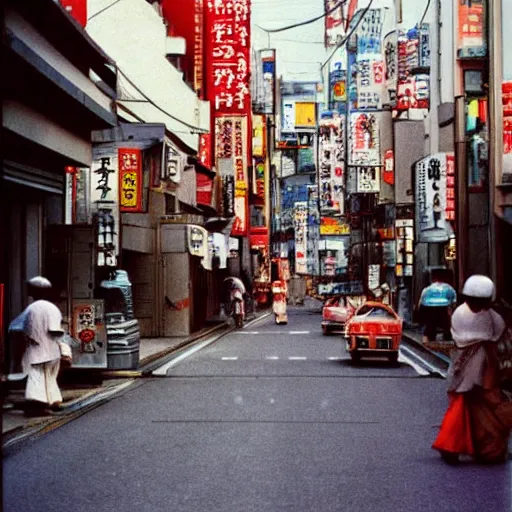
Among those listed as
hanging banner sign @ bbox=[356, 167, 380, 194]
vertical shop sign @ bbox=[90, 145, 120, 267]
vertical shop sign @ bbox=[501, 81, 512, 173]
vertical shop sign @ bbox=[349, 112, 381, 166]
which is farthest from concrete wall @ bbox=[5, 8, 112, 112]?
hanging banner sign @ bbox=[356, 167, 380, 194]

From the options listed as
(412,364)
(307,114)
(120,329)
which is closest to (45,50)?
(120,329)

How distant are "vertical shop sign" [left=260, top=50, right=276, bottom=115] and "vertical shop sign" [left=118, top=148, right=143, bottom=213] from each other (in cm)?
5554

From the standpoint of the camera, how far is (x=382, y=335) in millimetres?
22453

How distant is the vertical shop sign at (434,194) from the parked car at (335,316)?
415cm

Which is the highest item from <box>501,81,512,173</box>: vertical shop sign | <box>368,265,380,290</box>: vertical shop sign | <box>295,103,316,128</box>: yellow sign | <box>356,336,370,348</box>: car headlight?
<box>295,103,316,128</box>: yellow sign

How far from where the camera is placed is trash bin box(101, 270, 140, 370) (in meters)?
19.5

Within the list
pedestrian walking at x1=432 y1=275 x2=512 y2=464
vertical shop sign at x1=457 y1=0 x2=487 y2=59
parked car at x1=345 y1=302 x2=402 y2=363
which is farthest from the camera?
vertical shop sign at x1=457 y1=0 x2=487 y2=59

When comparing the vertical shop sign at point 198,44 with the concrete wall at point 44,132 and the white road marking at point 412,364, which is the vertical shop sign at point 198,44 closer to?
the white road marking at point 412,364

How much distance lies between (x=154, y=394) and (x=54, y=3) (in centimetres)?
603

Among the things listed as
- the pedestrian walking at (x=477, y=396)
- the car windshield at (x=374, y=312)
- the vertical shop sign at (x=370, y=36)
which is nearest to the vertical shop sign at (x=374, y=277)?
the vertical shop sign at (x=370, y=36)

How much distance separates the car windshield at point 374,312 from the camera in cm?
2333

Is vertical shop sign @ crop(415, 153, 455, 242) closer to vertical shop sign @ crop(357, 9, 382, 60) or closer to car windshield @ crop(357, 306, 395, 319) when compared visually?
car windshield @ crop(357, 306, 395, 319)

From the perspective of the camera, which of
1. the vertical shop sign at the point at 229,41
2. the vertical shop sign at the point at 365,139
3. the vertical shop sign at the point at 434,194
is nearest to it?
the vertical shop sign at the point at 434,194

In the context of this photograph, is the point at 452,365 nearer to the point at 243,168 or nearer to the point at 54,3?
the point at 54,3
